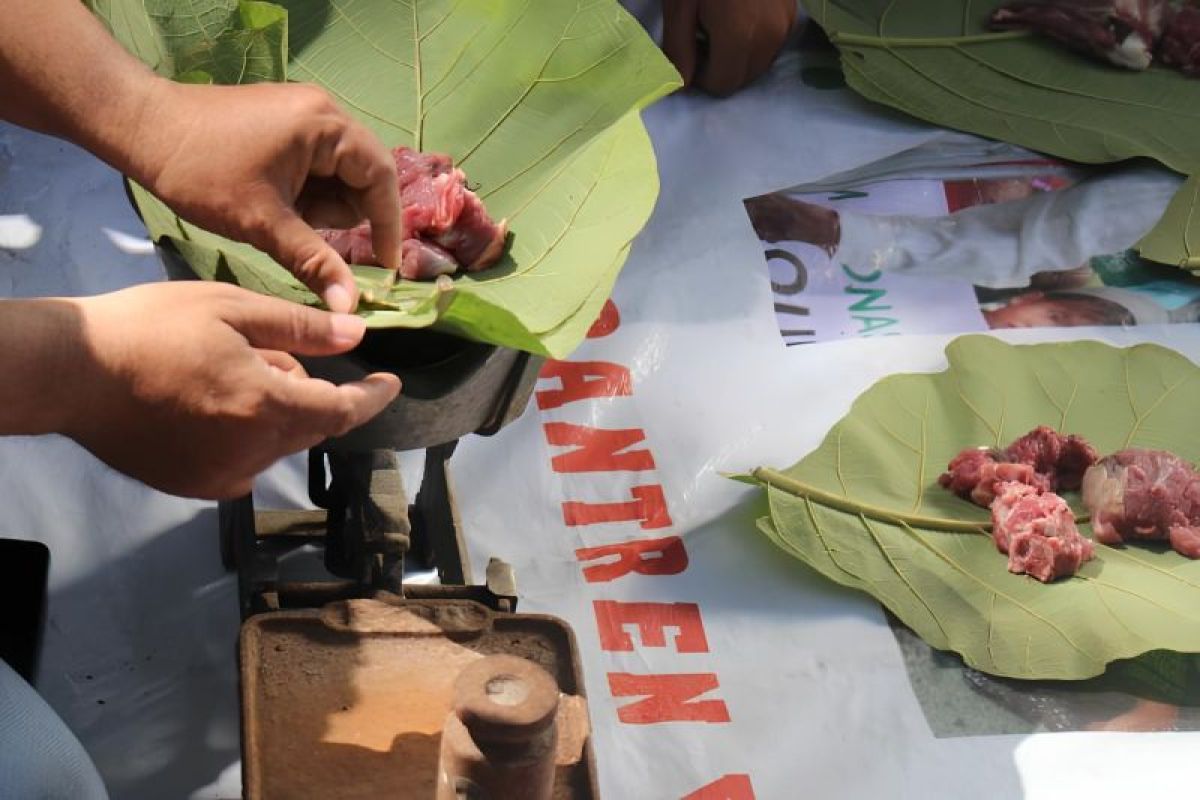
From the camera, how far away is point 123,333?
4.68 feet

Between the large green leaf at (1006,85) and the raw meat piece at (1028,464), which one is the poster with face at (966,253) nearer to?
the large green leaf at (1006,85)

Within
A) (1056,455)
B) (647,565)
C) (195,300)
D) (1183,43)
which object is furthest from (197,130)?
(1183,43)

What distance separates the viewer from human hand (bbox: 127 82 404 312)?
5.51 feet

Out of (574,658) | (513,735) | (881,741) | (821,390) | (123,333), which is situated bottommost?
(881,741)

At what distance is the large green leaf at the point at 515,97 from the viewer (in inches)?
78.3

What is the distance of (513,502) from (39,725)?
3.21 feet

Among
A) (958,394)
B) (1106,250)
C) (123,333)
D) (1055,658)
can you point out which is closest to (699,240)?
(958,394)

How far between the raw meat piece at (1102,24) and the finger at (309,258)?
2.21 m

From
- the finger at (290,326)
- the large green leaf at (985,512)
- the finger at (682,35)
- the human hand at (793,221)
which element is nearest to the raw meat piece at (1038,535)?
the large green leaf at (985,512)

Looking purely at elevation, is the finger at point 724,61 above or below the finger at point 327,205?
below

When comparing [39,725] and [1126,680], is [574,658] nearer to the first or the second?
[39,725]

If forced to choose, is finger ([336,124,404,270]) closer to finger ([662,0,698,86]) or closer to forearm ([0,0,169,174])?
forearm ([0,0,169,174])

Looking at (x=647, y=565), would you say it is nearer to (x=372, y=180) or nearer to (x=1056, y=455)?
(x=1056, y=455)

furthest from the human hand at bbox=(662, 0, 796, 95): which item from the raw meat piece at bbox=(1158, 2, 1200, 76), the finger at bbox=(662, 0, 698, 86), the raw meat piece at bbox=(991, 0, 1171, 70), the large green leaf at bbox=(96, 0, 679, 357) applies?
the large green leaf at bbox=(96, 0, 679, 357)
